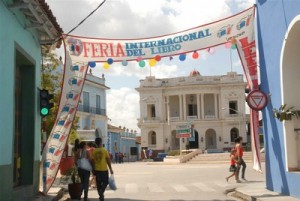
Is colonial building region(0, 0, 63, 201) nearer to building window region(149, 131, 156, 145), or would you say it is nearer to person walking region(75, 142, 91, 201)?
person walking region(75, 142, 91, 201)

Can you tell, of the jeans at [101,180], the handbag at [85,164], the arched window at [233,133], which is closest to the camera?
the jeans at [101,180]

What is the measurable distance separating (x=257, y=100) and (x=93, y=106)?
136 feet

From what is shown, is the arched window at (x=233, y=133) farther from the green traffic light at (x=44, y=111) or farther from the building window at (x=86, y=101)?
the green traffic light at (x=44, y=111)

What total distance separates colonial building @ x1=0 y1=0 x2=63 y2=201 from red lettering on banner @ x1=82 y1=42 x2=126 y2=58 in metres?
0.91

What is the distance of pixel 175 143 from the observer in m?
71.9

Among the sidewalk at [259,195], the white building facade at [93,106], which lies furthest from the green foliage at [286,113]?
the white building facade at [93,106]

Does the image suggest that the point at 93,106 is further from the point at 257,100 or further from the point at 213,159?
the point at 257,100

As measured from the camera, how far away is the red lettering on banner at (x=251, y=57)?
13258 millimetres

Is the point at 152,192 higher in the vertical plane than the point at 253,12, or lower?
lower

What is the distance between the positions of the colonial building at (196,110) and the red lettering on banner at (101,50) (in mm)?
56145

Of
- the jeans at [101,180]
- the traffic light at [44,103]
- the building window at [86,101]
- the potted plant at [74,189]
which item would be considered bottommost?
the potted plant at [74,189]

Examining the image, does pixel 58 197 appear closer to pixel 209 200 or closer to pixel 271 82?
pixel 209 200

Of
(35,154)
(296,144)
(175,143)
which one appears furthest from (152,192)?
(175,143)

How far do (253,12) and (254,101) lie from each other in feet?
9.32
